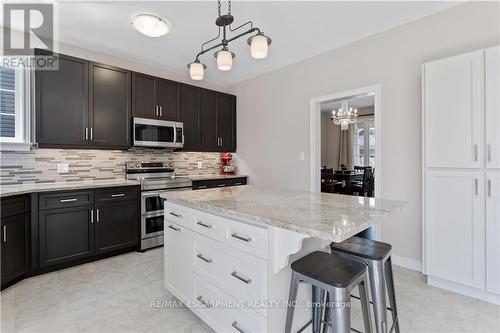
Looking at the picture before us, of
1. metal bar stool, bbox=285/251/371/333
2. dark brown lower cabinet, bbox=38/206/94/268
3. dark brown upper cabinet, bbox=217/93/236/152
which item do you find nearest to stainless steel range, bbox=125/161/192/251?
dark brown lower cabinet, bbox=38/206/94/268

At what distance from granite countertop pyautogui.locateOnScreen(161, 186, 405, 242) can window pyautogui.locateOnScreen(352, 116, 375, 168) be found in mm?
6717

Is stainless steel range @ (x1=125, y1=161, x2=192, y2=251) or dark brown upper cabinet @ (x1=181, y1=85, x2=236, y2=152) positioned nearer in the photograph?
stainless steel range @ (x1=125, y1=161, x2=192, y2=251)

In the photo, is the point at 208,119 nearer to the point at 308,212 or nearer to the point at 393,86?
the point at 393,86

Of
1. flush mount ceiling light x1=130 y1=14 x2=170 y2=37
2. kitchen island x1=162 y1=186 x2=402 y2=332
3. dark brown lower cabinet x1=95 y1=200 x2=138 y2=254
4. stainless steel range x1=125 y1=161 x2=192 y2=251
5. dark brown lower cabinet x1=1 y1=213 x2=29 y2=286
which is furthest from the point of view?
stainless steel range x1=125 y1=161 x2=192 y2=251

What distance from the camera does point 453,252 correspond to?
2287 mm

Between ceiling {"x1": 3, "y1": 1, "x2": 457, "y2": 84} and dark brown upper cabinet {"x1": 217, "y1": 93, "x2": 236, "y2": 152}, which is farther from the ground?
ceiling {"x1": 3, "y1": 1, "x2": 457, "y2": 84}

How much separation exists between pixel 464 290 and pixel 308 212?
1999 millimetres

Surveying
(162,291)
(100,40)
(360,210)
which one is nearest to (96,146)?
(100,40)

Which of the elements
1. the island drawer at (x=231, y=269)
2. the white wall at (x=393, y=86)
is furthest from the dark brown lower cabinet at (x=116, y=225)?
the white wall at (x=393, y=86)

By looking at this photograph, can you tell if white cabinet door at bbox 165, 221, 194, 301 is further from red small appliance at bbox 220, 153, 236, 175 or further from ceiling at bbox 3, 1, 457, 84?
red small appliance at bbox 220, 153, 236, 175

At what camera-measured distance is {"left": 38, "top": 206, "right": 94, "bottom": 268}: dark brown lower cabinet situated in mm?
2654

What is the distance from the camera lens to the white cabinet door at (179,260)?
190 cm

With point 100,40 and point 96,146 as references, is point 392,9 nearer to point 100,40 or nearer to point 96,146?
point 100,40

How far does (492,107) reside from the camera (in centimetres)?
210
